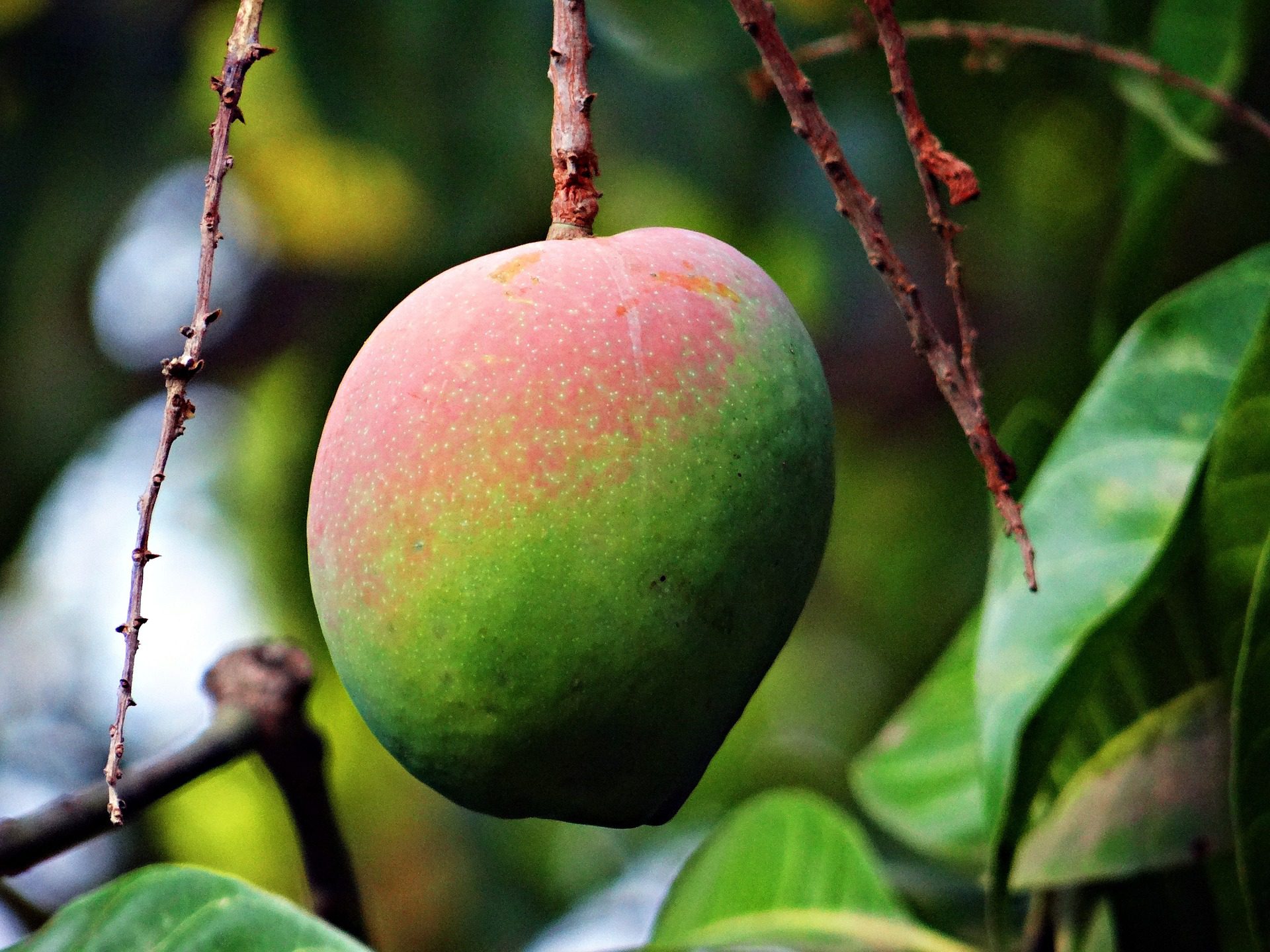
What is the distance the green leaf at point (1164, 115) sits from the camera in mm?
913

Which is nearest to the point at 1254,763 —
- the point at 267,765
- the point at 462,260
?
the point at 267,765

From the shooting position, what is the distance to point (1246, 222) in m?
1.31

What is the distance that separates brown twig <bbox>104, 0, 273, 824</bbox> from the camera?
430 mm

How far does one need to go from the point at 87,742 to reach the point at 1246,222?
6.32 feet

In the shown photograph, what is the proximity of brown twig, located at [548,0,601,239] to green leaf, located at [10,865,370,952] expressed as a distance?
29cm

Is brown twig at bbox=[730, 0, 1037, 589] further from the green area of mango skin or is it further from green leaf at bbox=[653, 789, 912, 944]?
green leaf at bbox=[653, 789, 912, 944]

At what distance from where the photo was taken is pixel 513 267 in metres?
0.50

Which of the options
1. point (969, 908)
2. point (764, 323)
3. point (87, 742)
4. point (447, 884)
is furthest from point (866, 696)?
point (764, 323)

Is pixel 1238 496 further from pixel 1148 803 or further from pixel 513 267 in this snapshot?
pixel 513 267

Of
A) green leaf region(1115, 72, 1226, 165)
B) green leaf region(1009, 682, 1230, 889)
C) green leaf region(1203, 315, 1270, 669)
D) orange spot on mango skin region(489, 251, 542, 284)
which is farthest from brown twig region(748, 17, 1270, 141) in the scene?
green leaf region(1009, 682, 1230, 889)

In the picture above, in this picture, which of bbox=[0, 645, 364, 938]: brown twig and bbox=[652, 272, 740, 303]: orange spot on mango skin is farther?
bbox=[0, 645, 364, 938]: brown twig

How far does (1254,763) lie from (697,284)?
1.43ft

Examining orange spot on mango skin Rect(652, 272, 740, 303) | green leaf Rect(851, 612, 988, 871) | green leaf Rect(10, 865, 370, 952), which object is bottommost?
green leaf Rect(851, 612, 988, 871)

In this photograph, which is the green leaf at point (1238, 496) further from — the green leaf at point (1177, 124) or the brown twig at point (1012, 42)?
the green leaf at point (1177, 124)
